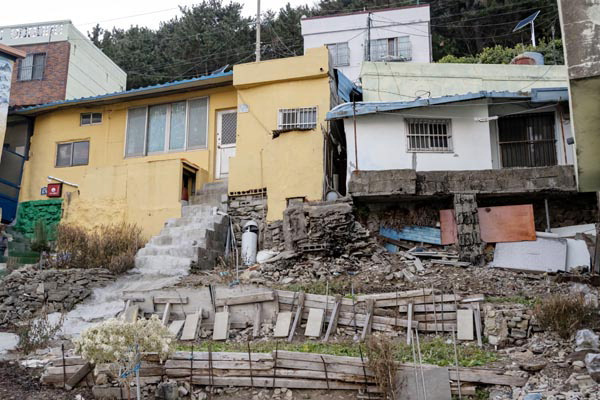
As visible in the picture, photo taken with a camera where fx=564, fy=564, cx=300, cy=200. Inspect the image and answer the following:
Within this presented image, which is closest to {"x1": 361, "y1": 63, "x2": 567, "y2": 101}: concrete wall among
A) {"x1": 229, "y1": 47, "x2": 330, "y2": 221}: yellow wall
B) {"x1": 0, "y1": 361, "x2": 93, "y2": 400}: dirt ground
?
{"x1": 229, "y1": 47, "x2": 330, "y2": 221}: yellow wall

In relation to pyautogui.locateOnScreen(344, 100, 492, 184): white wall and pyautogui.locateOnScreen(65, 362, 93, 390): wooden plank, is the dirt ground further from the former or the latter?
pyautogui.locateOnScreen(344, 100, 492, 184): white wall

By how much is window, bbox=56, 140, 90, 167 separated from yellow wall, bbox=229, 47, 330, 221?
6.07 meters

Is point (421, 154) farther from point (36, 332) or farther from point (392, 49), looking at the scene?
point (392, 49)

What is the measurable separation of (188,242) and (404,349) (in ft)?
23.2

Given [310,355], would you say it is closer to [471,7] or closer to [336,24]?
[336,24]

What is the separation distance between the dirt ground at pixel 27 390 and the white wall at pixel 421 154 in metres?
8.75

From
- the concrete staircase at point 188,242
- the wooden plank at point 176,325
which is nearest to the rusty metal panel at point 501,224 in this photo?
the concrete staircase at point 188,242

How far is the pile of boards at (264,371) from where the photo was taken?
7379 mm

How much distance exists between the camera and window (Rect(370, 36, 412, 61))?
84.3ft

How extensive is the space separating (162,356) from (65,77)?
18.0 metres

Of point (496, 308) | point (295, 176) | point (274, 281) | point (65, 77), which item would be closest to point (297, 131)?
point (295, 176)

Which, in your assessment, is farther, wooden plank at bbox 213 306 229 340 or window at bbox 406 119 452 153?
window at bbox 406 119 452 153

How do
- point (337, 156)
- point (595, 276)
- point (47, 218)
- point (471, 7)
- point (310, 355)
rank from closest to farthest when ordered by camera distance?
point (310, 355) < point (595, 276) < point (337, 156) < point (47, 218) < point (471, 7)

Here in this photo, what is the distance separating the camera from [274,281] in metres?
12.1
